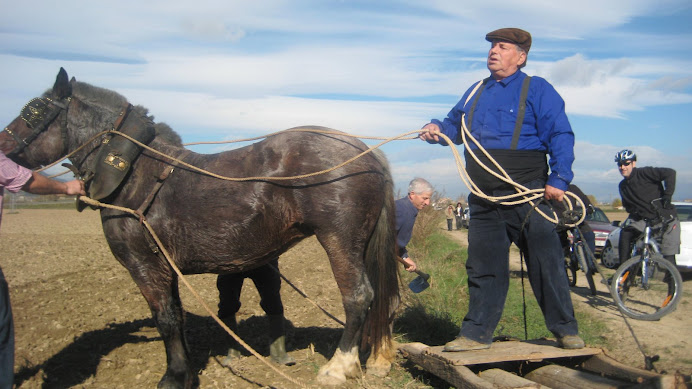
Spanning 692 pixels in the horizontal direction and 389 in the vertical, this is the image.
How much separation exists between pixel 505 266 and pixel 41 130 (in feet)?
12.3

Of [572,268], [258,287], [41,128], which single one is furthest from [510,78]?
[572,268]

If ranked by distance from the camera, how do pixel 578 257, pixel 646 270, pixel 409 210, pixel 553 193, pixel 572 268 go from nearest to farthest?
pixel 553 193 < pixel 409 210 < pixel 646 270 < pixel 578 257 < pixel 572 268

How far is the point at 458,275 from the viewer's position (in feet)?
30.4

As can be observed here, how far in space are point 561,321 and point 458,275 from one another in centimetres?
543

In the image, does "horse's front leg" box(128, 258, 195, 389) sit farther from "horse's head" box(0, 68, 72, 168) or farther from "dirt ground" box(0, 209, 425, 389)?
"horse's head" box(0, 68, 72, 168)

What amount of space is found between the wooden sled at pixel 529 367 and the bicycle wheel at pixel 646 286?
3429 millimetres

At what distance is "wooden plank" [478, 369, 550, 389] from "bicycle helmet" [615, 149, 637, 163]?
565 centimetres

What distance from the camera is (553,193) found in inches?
146

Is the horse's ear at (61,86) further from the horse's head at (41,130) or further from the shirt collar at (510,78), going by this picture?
the shirt collar at (510,78)

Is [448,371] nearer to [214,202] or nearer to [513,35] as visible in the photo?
[214,202]

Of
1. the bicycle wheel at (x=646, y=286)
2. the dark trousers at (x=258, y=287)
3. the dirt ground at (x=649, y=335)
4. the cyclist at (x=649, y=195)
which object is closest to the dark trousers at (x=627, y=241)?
the cyclist at (x=649, y=195)

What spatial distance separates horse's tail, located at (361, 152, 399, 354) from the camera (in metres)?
4.44

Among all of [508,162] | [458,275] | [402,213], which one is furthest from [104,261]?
[508,162]

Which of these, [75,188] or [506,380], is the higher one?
[75,188]
